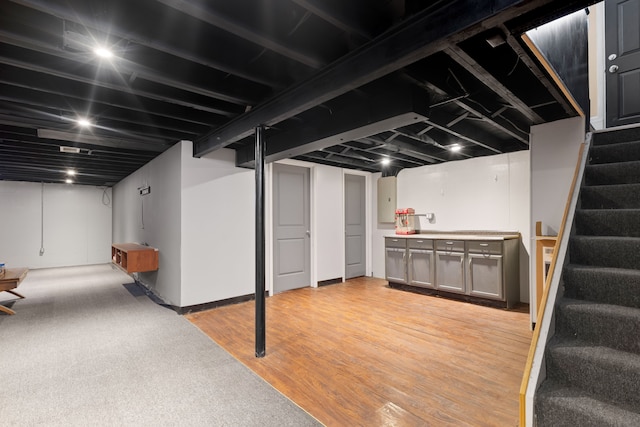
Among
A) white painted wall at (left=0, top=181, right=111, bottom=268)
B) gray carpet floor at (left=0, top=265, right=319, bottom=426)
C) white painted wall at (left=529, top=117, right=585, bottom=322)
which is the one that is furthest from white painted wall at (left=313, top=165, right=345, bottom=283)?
white painted wall at (left=0, top=181, right=111, bottom=268)

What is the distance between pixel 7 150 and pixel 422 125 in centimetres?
617

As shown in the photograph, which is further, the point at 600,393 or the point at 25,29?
the point at 25,29

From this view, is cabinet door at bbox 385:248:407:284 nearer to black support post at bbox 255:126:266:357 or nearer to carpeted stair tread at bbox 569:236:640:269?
black support post at bbox 255:126:266:357

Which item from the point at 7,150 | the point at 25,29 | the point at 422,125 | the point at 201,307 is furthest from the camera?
the point at 7,150

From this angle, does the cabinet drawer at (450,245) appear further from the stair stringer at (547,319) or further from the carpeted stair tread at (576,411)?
the carpeted stair tread at (576,411)

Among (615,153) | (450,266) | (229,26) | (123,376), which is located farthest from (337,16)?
(450,266)

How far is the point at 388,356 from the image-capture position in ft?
9.41

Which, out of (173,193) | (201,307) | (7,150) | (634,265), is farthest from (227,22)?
(7,150)

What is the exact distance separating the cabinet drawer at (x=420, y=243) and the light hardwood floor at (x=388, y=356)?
886 millimetres

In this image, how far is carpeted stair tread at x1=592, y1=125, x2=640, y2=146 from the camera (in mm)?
3029

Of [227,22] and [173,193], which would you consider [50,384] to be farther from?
[227,22]

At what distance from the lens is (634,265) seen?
2027 millimetres

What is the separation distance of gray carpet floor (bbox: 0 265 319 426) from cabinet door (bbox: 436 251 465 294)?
11.5 feet

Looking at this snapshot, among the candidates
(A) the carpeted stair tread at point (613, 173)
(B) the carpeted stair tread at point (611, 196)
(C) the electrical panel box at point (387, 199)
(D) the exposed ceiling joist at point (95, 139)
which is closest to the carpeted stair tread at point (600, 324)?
(B) the carpeted stair tread at point (611, 196)
